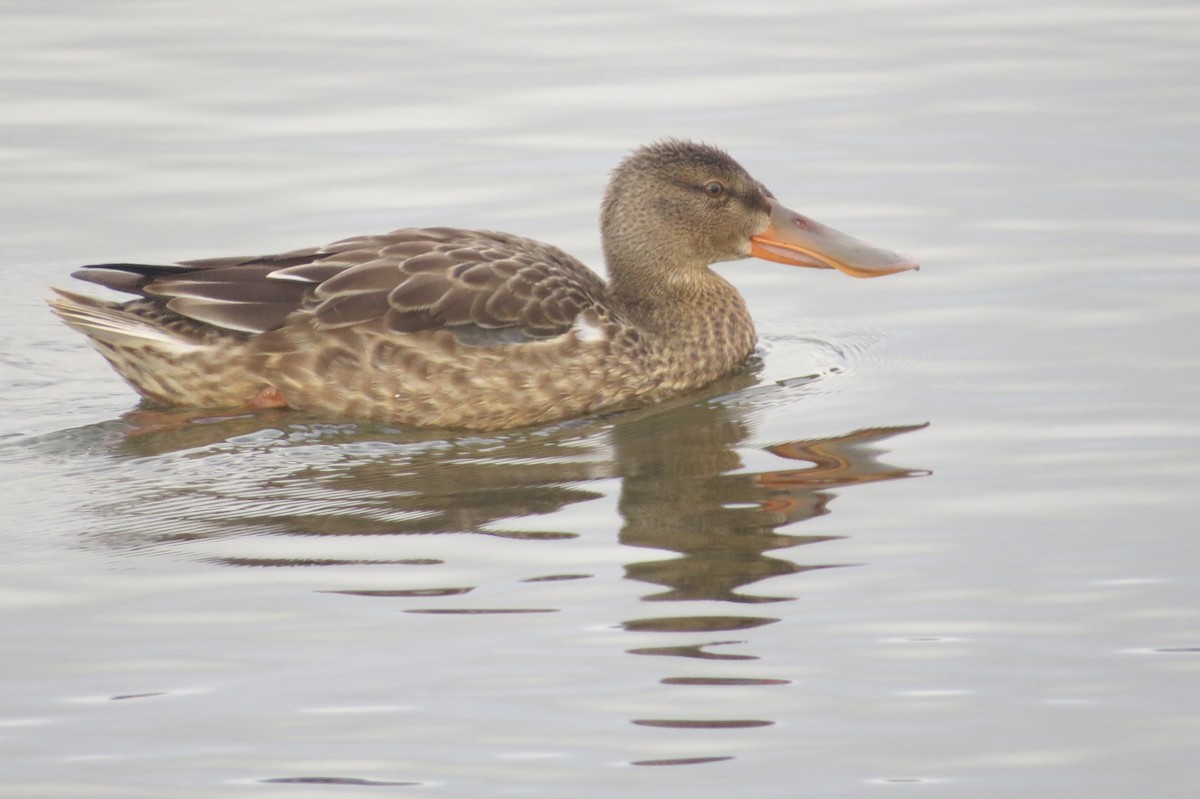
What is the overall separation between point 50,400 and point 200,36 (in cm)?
574

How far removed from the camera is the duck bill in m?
10.1

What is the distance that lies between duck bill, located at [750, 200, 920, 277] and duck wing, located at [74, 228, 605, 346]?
1.37 metres

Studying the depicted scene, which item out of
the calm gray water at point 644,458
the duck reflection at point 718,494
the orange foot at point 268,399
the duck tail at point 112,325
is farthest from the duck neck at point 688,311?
the duck tail at point 112,325

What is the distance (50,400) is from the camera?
9430 mm

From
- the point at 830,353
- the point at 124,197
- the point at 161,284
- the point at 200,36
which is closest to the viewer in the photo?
the point at 161,284

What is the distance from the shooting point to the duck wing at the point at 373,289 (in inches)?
362

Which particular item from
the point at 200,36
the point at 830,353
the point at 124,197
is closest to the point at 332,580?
the point at 830,353

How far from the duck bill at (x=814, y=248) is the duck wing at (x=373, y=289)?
1371 millimetres

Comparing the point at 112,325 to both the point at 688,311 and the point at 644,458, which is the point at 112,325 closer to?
the point at 644,458

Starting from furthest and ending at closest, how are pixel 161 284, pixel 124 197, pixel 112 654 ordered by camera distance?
pixel 124 197 < pixel 161 284 < pixel 112 654

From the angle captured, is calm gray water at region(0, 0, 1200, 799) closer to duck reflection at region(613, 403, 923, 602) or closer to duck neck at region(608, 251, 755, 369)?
duck reflection at region(613, 403, 923, 602)

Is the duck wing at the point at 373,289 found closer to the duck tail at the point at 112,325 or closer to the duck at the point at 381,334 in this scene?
the duck at the point at 381,334

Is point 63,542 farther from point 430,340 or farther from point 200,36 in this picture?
point 200,36

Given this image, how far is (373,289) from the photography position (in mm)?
9266
